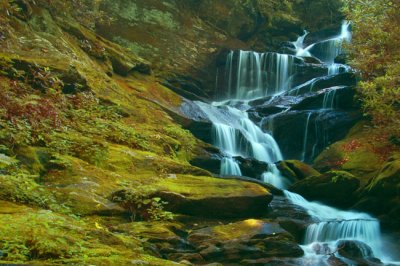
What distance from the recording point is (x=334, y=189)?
38.7ft

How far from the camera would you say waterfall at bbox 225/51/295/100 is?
23547 mm

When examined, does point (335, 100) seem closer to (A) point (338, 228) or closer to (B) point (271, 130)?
(B) point (271, 130)

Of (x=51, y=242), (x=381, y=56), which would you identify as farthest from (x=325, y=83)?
(x=51, y=242)

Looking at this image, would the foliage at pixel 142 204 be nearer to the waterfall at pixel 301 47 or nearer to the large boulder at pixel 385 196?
the large boulder at pixel 385 196

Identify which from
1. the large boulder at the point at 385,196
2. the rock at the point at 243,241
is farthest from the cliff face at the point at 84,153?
the large boulder at the point at 385,196

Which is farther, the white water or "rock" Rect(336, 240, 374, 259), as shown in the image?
the white water

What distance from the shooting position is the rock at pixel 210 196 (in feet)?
26.2

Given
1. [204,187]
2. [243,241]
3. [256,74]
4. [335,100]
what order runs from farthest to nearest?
[256,74] < [335,100] < [204,187] < [243,241]

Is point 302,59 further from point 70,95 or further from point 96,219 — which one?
point 96,219

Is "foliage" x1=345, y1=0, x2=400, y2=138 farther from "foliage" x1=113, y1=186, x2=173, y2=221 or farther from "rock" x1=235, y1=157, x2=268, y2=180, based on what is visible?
"foliage" x1=113, y1=186, x2=173, y2=221

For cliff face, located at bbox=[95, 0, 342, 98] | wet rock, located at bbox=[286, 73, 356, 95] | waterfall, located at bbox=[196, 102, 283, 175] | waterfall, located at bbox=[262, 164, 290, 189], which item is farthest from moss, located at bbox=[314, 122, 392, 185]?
cliff face, located at bbox=[95, 0, 342, 98]

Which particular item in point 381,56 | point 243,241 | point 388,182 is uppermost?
point 381,56

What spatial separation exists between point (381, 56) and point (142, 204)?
9.03m

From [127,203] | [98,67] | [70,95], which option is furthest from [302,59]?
[127,203]
